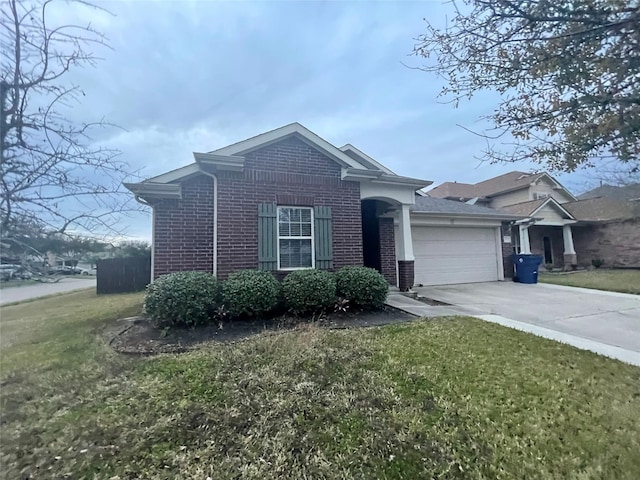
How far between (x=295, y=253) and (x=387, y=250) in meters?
4.12

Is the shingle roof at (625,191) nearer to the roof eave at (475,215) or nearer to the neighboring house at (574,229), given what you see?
the neighboring house at (574,229)

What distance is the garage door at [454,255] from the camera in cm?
1225

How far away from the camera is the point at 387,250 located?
Result: 1085cm

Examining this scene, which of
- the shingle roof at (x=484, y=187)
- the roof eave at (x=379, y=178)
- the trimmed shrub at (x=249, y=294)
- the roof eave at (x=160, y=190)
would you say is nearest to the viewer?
the trimmed shrub at (x=249, y=294)

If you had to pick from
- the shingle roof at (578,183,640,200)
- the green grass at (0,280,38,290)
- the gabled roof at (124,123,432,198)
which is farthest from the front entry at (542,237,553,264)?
the green grass at (0,280,38,290)

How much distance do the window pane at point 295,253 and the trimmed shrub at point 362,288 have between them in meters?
1.04

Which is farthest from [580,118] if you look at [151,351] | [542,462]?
[151,351]

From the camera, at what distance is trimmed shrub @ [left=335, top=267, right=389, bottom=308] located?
288 inches

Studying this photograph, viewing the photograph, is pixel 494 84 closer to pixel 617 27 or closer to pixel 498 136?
pixel 498 136

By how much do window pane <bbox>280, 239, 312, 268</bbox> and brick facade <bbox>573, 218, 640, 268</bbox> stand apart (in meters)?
20.2

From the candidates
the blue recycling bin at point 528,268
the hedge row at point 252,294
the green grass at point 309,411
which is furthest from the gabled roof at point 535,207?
the green grass at point 309,411

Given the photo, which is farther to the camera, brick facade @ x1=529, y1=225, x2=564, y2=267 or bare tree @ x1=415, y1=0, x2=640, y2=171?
brick facade @ x1=529, y1=225, x2=564, y2=267

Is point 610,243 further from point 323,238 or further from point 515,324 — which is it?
point 323,238

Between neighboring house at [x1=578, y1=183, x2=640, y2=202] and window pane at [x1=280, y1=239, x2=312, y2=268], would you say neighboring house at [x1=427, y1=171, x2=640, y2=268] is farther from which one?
window pane at [x1=280, y1=239, x2=312, y2=268]
